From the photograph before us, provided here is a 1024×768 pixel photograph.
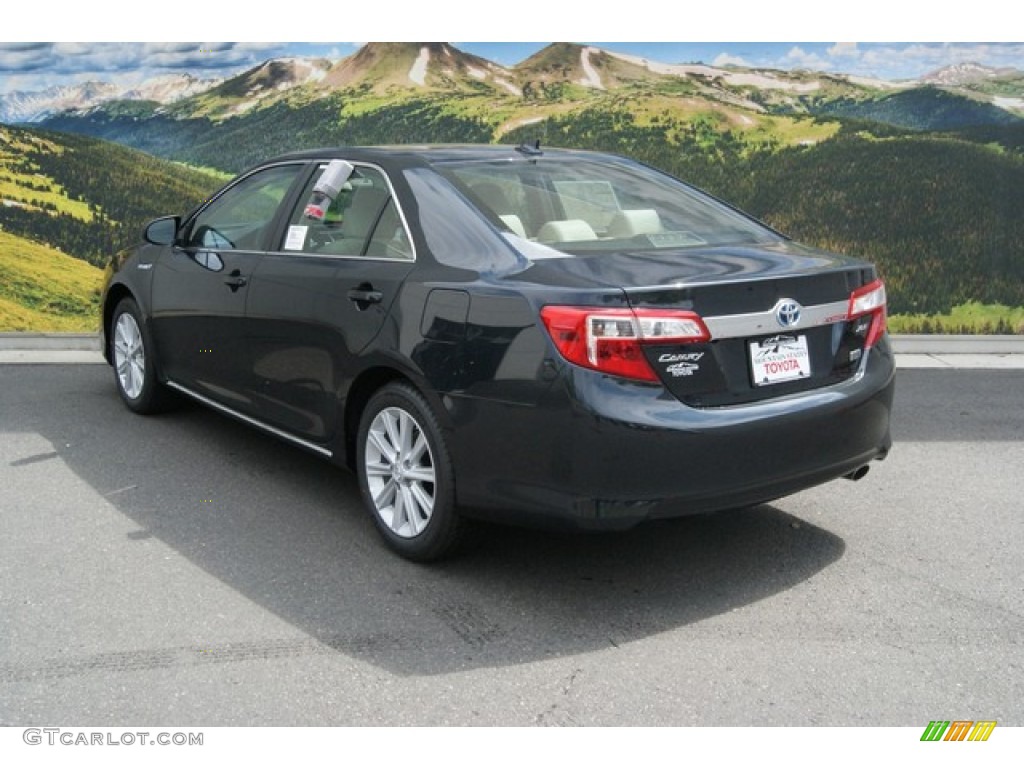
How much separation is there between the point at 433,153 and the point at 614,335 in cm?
166

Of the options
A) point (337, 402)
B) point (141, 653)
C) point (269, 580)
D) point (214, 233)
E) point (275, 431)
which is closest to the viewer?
point (141, 653)

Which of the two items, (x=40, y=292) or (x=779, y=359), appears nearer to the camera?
(x=779, y=359)

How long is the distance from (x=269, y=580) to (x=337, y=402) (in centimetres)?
80

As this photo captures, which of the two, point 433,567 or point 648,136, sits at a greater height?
point 648,136

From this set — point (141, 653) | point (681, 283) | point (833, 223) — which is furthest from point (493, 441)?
point (833, 223)

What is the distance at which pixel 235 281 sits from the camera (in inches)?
217

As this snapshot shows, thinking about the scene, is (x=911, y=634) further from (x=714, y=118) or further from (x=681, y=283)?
(x=714, y=118)

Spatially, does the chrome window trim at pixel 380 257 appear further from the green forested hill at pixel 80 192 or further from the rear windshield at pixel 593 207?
the green forested hill at pixel 80 192

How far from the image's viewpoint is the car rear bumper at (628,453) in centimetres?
372

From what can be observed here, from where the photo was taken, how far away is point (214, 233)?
5.99 m

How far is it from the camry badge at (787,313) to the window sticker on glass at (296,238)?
2.23 m

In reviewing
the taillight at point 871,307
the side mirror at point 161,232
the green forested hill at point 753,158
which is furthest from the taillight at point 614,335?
the green forested hill at point 753,158
